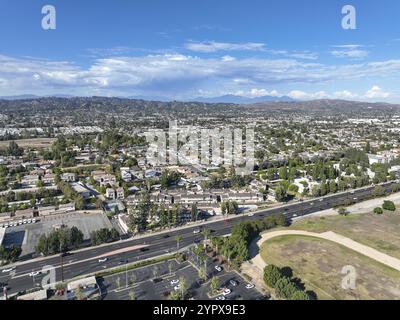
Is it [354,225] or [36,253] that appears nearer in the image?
[36,253]

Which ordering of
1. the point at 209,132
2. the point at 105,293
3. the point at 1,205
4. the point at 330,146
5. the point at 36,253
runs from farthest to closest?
the point at 209,132, the point at 330,146, the point at 1,205, the point at 36,253, the point at 105,293

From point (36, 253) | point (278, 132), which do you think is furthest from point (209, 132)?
point (36, 253)

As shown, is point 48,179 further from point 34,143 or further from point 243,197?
point 34,143

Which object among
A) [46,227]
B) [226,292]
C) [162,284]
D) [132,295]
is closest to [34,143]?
[46,227]

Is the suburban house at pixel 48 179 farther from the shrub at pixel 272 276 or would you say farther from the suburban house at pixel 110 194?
the shrub at pixel 272 276
